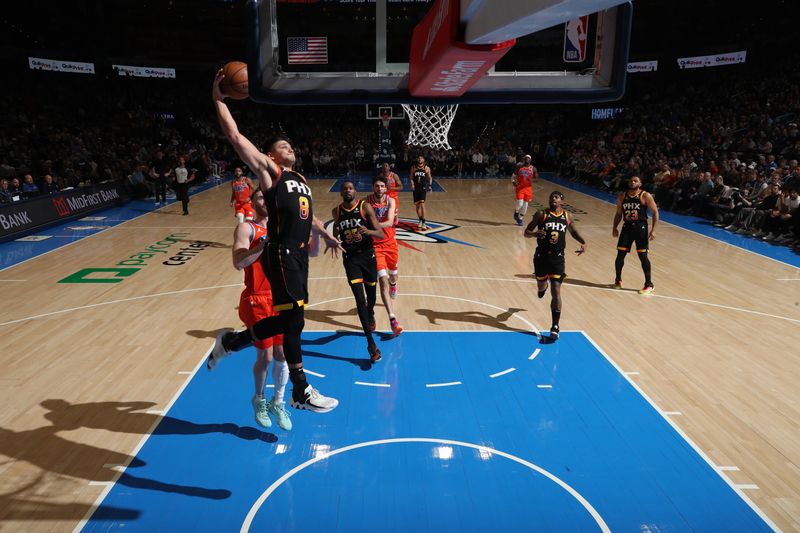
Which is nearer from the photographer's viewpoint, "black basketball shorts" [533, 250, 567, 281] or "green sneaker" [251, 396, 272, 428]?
"green sneaker" [251, 396, 272, 428]

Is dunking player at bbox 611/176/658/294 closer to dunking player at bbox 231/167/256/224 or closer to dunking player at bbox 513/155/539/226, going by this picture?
dunking player at bbox 513/155/539/226

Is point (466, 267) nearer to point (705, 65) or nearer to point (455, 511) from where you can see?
point (455, 511)

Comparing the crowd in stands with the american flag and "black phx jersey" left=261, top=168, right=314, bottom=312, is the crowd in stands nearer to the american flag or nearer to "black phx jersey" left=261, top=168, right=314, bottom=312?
the american flag

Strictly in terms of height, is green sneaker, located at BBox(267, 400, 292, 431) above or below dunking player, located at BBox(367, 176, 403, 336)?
below

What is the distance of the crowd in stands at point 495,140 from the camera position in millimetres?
15984

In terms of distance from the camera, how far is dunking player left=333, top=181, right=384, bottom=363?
20.5 feet

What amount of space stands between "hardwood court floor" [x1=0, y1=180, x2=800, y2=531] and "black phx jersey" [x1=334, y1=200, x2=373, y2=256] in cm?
148

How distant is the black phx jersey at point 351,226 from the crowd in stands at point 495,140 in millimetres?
10662

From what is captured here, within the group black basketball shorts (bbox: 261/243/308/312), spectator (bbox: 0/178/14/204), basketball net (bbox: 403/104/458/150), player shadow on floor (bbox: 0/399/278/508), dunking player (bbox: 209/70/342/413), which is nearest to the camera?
dunking player (bbox: 209/70/342/413)

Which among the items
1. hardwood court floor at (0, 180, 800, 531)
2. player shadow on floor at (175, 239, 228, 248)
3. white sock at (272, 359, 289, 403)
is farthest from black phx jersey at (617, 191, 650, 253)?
player shadow on floor at (175, 239, 228, 248)

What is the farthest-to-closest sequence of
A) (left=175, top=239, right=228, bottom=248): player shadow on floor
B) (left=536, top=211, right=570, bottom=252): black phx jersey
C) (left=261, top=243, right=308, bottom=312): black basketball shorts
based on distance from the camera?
(left=175, top=239, right=228, bottom=248): player shadow on floor, (left=536, top=211, right=570, bottom=252): black phx jersey, (left=261, top=243, right=308, bottom=312): black basketball shorts

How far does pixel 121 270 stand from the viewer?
1027 cm

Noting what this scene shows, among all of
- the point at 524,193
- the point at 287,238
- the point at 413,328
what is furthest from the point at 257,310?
the point at 524,193

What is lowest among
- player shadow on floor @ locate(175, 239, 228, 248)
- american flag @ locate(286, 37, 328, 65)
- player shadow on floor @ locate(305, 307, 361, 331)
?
player shadow on floor @ locate(305, 307, 361, 331)
